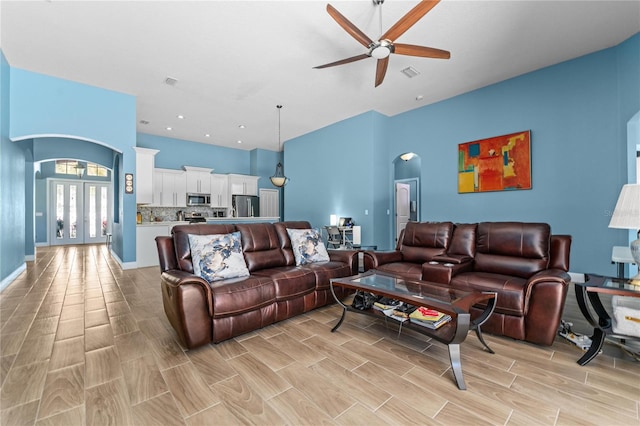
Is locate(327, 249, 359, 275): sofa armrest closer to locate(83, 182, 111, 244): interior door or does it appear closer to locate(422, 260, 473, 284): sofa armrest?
locate(422, 260, 473, 284): sofa armrest

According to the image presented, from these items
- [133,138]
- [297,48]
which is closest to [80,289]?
[133,138]

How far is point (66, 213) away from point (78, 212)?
12.4 inches

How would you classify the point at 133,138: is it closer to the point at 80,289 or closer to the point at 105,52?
the point at 105,52

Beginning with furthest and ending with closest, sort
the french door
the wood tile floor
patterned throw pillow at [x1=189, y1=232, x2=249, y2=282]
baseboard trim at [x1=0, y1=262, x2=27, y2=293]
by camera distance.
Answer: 1. the french door
2. baseboard trim at [x1=0, y1=262, x2=27, y2=293]
3. patterned throw pillow at [x1=189, y1=232, x2=249, y2=282]
4. the wood tile floor

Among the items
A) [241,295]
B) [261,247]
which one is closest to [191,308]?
[241,295]

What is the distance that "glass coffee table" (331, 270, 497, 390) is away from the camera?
1.74 metres

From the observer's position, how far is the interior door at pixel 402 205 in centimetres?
768

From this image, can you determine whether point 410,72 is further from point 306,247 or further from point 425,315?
point 425,315

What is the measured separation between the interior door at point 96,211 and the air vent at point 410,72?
36.3 ft

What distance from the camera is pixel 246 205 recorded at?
9172 millimetres

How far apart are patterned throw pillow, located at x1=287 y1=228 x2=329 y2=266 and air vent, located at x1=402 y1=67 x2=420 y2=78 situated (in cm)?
303

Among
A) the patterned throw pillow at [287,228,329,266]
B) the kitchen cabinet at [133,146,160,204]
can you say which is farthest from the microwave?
the patterned throw pillow at [287,228,329,266]

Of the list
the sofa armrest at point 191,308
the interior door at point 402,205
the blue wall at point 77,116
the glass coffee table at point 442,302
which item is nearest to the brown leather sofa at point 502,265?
the glass coffee table at point 442,302

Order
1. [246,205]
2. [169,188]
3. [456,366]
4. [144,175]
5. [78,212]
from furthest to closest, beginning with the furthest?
1. [78,212]
2. [246,205]
3. [169,188]
4. [144,175]
5. [456,366]
